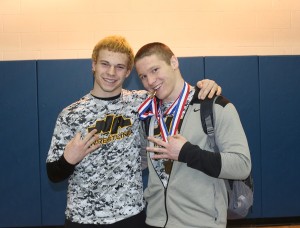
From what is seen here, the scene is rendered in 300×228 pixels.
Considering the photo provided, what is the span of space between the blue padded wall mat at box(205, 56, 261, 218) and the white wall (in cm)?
64

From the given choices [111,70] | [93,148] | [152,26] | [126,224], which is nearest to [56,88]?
[152,26]

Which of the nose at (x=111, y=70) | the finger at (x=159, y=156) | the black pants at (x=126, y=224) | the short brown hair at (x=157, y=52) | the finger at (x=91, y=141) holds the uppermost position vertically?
the short brown hair at (x=157, y=52)

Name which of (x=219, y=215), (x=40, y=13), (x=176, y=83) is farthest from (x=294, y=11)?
(x=219, y=215)

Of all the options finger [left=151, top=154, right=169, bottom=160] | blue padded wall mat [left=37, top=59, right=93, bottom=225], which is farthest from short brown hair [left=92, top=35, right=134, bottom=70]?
blue padded wall mat [left=37, top=59, right=93, bottom=225]

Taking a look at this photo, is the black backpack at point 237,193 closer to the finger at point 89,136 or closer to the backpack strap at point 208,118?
the backpack strap at point 208,118

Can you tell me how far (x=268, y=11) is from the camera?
468 cm

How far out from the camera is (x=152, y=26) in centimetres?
456

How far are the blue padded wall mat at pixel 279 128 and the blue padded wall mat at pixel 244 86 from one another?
71 mm

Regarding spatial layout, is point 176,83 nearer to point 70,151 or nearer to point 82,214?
point 70,151

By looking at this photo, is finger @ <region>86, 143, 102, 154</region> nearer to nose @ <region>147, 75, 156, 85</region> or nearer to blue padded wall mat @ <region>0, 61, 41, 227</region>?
nose @ <region>147, 75, 156, 85</region>

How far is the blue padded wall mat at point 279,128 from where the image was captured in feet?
13.4

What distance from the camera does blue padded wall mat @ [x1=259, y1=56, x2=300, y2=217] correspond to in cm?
Result: 409

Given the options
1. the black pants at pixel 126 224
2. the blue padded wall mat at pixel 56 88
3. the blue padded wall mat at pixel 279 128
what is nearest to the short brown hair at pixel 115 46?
the black pants at pixel 126 224

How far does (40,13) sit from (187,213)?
11.6 ft
